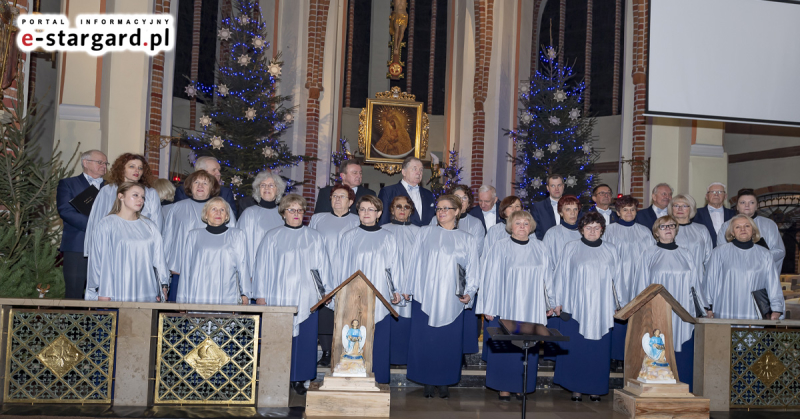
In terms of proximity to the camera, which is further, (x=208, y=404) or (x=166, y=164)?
(x=166, y=164)

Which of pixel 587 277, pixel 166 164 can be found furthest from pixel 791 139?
pixel 166 164

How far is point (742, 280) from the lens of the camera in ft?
19.9

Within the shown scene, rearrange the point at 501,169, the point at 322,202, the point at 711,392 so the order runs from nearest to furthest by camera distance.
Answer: the point at 711,392
the point at 322,202
the point at 501,169

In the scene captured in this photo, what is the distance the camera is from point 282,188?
6.41m

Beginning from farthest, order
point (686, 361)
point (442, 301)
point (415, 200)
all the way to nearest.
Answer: point (415, 200) < point (686, 361) < point (442, 301)

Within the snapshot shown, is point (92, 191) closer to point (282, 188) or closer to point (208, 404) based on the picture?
point (282, 188)

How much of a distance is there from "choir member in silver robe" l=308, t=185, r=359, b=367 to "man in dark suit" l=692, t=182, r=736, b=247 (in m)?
3.95

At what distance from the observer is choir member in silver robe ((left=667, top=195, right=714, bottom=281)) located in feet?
21.4

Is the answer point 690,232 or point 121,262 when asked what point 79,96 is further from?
Result: point 690,232

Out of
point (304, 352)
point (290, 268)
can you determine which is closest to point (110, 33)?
point (290, 268)

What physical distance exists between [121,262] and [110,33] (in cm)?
516

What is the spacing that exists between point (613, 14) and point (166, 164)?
39.3 ft

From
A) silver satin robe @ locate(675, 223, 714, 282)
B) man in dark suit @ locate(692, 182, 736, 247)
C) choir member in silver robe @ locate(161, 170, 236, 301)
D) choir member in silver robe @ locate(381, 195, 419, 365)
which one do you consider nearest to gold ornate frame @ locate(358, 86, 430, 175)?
man in dark suit @ locate(692, 182, 736, 247)

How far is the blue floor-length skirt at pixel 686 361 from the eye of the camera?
20.2ft
